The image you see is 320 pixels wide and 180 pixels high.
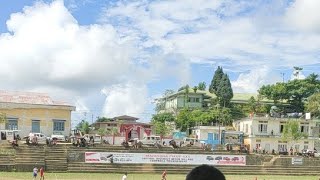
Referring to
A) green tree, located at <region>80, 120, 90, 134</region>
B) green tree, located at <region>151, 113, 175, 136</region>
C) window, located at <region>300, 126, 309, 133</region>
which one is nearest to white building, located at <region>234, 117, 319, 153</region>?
window, located at <region>300, 126, 309, 133</region>

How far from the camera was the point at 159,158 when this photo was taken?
54.9 m

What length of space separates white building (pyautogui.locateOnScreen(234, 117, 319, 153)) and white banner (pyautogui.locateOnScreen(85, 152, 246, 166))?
76.5 ft

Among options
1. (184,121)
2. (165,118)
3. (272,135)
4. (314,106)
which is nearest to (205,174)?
(272,135)

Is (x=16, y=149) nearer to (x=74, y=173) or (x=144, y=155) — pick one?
(x=74, y=173)

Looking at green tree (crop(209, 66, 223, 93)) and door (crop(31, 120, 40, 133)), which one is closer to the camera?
door (crop(31, 120, 40, 133))

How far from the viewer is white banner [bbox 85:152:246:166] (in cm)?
5294

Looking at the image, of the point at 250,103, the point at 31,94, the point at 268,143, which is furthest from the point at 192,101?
the point at 31,94

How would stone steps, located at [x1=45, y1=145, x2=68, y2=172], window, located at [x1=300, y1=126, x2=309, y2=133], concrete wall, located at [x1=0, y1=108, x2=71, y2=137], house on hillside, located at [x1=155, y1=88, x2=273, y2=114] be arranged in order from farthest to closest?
house on hillside, located at [x1=155, y1=88, x2=273, y2=114] → window, located at [x1=300, y1=126, x2=309, y2=133] → concrete wall, located at [x1=0, y1=108, x2=71, y2=137] → stone steps, located at [x1=45, y1=145, x2=68, y2=172]

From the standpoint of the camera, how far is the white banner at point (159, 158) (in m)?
52.9

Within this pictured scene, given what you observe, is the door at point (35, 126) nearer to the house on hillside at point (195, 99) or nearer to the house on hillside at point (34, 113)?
the house on hillside at point (34, 113)

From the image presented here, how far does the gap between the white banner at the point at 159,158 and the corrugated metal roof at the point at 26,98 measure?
14.5 metres

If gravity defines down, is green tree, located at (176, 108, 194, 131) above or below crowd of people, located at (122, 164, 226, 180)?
above

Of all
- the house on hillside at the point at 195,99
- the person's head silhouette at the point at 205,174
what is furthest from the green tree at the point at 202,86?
the person's head silhouette at the point at 205,174

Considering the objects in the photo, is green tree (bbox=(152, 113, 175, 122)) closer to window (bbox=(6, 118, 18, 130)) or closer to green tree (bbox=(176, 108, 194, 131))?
green tree (bbox=(176, 108, 194, 131))
